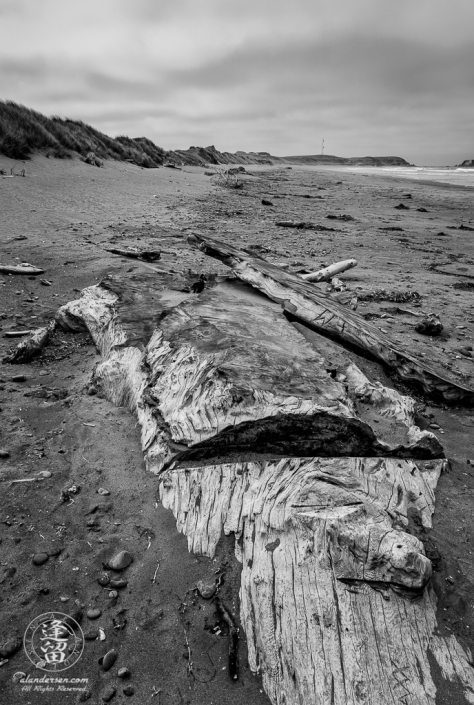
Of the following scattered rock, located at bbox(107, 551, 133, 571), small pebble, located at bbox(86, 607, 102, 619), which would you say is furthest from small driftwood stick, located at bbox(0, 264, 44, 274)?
small pebble, located at bbox(86, 607, 102, 619)

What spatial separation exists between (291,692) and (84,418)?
2181mm

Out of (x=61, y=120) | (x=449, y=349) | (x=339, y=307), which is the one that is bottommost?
(x=449, y=349)

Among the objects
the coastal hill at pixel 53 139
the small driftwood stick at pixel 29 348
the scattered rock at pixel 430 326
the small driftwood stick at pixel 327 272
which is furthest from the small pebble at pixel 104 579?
the coastal hill at pixel 53 139

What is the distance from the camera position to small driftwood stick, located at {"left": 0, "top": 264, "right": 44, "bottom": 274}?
5898mm

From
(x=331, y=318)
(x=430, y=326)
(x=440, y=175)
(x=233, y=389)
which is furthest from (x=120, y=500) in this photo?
(x=440, y=175)

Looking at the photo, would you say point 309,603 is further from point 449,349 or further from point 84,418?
point 449,349

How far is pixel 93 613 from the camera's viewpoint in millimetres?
1924

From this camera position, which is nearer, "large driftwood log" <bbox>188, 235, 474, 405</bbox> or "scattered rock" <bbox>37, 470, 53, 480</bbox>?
"scattered rock" <bbox>37, 470, 53, 480</bbox>

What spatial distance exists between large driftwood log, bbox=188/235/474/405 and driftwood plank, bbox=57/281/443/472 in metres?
0.40

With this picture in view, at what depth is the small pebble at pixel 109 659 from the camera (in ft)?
5.74

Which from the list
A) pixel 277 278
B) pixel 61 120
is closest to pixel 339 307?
pixel 277 278

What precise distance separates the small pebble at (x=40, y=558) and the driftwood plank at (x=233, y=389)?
725 millimetres

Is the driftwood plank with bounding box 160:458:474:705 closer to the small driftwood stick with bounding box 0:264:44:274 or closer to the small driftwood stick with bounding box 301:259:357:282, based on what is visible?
the small driftwood stick with bounding box 301:259:357:282

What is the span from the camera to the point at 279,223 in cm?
1078
